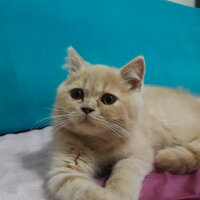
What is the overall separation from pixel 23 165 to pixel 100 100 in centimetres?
56

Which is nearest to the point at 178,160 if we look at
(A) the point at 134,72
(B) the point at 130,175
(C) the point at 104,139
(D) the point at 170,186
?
(D) the point at 170,186

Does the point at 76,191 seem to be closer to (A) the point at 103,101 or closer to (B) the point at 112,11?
(A) the point at 103,101

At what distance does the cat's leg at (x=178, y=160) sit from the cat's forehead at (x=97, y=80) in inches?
14.8

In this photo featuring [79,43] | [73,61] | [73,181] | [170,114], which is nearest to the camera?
[73,181]

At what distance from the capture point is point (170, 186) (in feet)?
3.39

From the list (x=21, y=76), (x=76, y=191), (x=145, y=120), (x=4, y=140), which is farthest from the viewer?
(x=21, y=76)

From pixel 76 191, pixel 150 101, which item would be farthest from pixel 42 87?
pixel 76 191

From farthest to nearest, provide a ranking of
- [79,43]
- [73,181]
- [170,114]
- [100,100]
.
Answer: [79,43] → [170,114] → [100,100] → [73,181]

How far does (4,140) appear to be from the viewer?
1.60 m

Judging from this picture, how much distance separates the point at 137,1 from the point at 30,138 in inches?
67.5

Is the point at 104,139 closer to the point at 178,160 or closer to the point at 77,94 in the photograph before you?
the point at 77,94

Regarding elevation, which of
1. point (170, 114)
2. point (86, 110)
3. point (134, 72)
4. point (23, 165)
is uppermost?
point (134, 72)

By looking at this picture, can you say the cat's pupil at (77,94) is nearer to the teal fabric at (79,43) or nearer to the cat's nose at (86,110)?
the cat's nose at (86,110)

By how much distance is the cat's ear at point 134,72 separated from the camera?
3.76ft
